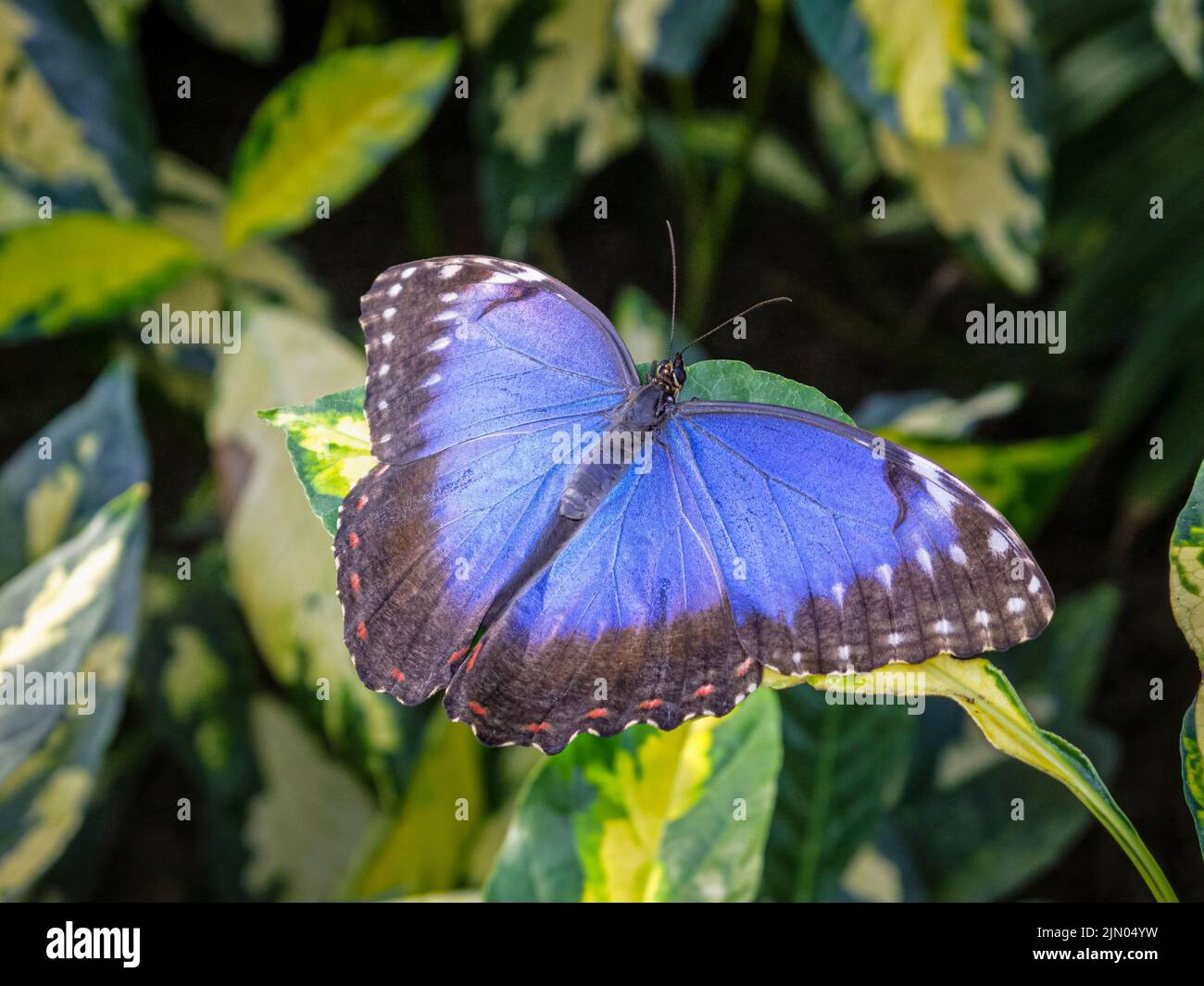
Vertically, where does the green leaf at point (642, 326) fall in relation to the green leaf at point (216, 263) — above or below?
below

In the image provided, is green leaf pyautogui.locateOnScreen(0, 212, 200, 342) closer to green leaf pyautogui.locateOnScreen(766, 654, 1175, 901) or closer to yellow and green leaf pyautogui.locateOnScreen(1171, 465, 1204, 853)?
green leaf pyautogui.locateOnScreen(766, 654, 1175, 901)

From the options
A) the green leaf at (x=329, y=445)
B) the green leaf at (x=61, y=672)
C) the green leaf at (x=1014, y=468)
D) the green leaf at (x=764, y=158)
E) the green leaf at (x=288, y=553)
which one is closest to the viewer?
the green leaf at (x=329, y=445)

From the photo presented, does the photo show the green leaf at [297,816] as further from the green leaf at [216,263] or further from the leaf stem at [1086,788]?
the leaf stem at [1086,788]

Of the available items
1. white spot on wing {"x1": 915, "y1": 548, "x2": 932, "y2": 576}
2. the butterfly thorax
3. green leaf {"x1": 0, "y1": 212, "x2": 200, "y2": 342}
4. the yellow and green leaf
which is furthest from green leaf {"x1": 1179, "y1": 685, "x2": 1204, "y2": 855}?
green leaf {"x1": 0, "y1": 212, "x2": 200, "y2": 342}

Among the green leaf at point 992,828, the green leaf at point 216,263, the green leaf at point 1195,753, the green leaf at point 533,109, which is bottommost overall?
the green leaf at point 992,828

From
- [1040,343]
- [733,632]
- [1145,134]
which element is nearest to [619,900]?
[733,632]

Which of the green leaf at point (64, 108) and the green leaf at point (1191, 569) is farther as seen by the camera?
the green leaf at point (64, 108)

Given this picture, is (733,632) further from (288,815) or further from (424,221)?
(424,221)

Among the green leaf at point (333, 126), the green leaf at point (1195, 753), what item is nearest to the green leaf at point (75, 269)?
the green leaf at point (333, 126)
